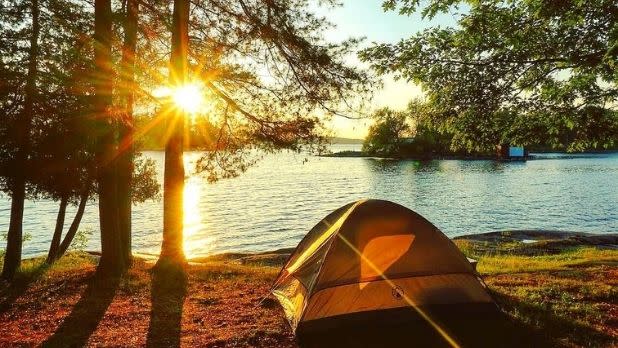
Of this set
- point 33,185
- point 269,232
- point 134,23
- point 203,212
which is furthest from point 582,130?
point 203,212

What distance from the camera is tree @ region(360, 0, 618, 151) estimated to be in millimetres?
10492

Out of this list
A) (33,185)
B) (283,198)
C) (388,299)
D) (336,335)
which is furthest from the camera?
(283,198)

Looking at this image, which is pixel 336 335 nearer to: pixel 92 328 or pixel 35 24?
pixel 92 328

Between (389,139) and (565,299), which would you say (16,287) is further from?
(389,139)

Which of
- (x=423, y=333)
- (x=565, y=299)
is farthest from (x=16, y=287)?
(x=565, y=299)

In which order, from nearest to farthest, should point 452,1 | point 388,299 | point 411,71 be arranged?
point 388,299 → point 452,1 → point 411,71

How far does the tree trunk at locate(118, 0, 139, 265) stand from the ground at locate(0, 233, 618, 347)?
4.72 ft

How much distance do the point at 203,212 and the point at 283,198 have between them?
472 inches

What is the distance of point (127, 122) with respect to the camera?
1059cm

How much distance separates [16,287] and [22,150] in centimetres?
506

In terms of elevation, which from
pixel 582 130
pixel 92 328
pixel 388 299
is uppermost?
pixel 582 130

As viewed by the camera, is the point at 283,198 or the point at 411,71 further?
the point at 283,198

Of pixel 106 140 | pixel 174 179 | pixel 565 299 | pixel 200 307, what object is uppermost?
Answer: pixel 106 140

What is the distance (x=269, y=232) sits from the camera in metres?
33.8
